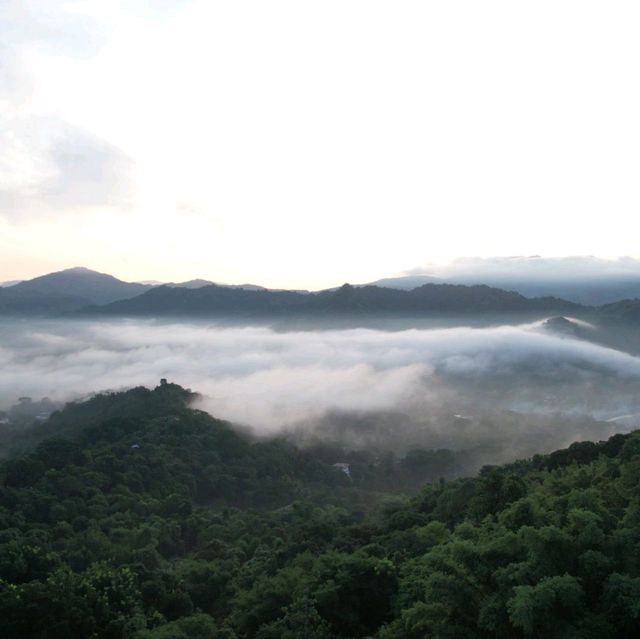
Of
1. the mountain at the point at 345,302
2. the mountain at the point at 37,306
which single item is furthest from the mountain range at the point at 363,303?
the mountain at the point at 37,306

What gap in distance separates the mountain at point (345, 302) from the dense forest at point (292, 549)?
92993 millimetres

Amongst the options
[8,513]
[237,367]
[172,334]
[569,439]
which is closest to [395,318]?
[237,367]

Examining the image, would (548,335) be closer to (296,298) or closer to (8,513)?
(296,298)

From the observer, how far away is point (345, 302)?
144 meters

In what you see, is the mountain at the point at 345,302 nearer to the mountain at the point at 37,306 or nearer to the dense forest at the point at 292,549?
the mountain at the point at 37,306

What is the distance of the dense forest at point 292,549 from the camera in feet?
39.8

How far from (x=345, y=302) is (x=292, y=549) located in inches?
4742

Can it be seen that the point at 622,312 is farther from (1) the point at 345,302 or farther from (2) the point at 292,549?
(2) the point at 292,549

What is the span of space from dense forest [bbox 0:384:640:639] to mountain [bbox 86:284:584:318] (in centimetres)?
9299

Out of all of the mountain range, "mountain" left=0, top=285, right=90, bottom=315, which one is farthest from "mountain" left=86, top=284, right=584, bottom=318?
"mountain" left=0, top=285, right=90, bottom=315

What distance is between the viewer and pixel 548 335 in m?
126

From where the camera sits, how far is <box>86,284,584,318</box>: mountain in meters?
144

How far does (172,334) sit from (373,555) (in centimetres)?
14358

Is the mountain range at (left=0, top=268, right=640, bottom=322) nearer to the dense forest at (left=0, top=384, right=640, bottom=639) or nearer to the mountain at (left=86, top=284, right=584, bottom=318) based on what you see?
the mountain at (left=86, top=284, right=584, bottom=318)
